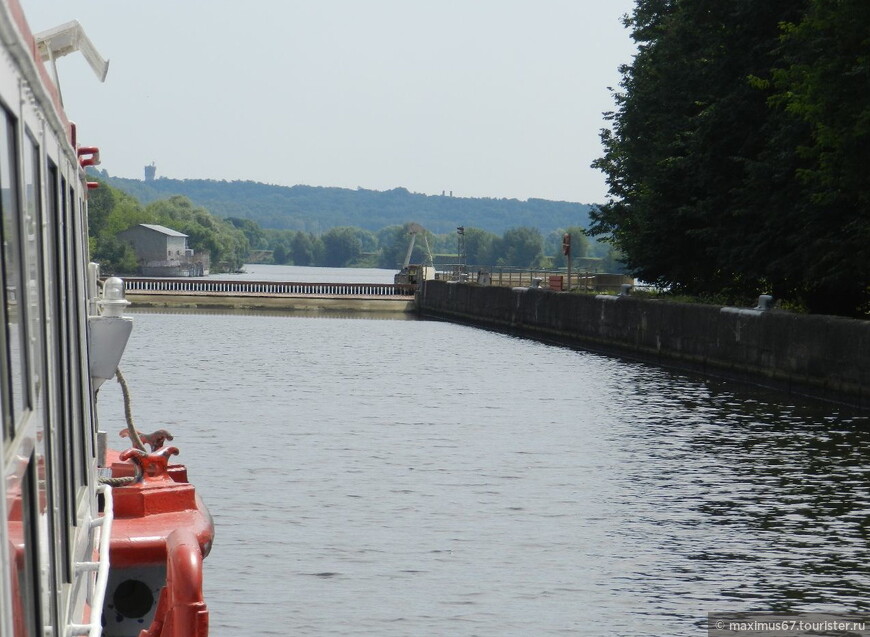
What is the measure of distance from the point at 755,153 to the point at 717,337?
557 cm

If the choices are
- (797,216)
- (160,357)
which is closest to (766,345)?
(797,216)

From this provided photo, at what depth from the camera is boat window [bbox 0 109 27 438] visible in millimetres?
3346

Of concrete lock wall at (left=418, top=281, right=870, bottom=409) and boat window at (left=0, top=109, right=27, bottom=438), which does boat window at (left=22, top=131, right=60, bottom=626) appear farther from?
concrete lock wall at (left=418, top=281, right=870, bottom=409)

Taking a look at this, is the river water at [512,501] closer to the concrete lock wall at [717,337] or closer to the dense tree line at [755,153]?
the concrete lock wall at [717,337]

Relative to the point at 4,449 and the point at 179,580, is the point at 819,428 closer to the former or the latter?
the point at 179,580

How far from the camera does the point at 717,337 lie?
3788cm

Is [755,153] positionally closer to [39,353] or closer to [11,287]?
[39,353]

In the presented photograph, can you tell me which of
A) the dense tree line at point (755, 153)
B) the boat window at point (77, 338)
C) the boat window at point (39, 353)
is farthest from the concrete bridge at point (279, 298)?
the boat window at point (39, 353)

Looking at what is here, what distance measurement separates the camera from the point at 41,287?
469 centimetres

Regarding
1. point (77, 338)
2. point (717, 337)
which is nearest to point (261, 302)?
point (717, 337)

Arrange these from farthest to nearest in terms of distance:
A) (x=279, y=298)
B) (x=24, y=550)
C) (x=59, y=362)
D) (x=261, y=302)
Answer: (x=261, y=302)
(x=279, y=298)
(x=59, y=362)
(x=24, y=550)

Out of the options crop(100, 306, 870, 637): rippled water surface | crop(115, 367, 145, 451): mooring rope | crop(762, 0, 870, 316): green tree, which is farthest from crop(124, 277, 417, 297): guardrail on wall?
crop(115, 367, 145, 451): mooring rope

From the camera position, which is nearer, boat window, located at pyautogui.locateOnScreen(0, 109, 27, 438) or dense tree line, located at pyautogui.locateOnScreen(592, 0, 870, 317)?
boat window, located at pyautogui.locateOnScreen(0, 109, 27, 438)

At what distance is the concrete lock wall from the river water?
973 millimetres
